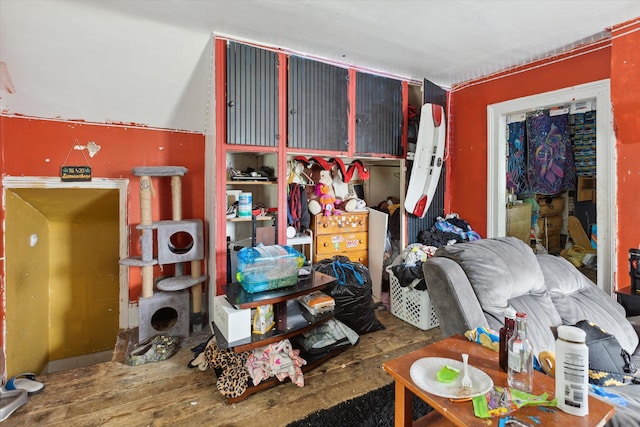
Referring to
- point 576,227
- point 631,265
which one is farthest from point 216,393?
point 576,227

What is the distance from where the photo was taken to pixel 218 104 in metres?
2.37

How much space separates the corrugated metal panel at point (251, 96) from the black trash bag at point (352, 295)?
3.80 feet

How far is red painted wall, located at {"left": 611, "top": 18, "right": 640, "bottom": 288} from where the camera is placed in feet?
7.30

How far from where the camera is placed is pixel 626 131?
2.29 metres

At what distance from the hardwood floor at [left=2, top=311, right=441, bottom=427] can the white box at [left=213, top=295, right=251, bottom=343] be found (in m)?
0.35

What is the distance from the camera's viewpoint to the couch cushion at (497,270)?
1468 millimetres

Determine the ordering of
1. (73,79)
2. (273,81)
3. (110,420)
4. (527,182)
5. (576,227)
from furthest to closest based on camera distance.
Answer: (576,227)
(527,182)
(273,81)
(73,79)
(110,420)

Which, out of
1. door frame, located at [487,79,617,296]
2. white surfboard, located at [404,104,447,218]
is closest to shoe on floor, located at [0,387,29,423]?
white surfboard, located at [404,104,447,218]

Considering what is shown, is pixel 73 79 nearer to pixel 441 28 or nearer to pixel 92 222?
pixel 92 222

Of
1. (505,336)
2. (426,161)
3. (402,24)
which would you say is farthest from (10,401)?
(426,161)

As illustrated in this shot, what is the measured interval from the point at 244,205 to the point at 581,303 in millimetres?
2270

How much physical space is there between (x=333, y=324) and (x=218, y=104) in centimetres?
182

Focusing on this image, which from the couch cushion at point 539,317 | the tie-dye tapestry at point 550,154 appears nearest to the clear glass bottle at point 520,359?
the couch cushion at point 539,317

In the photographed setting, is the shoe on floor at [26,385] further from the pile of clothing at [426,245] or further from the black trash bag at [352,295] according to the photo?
the pile of clothing at [426,245]
